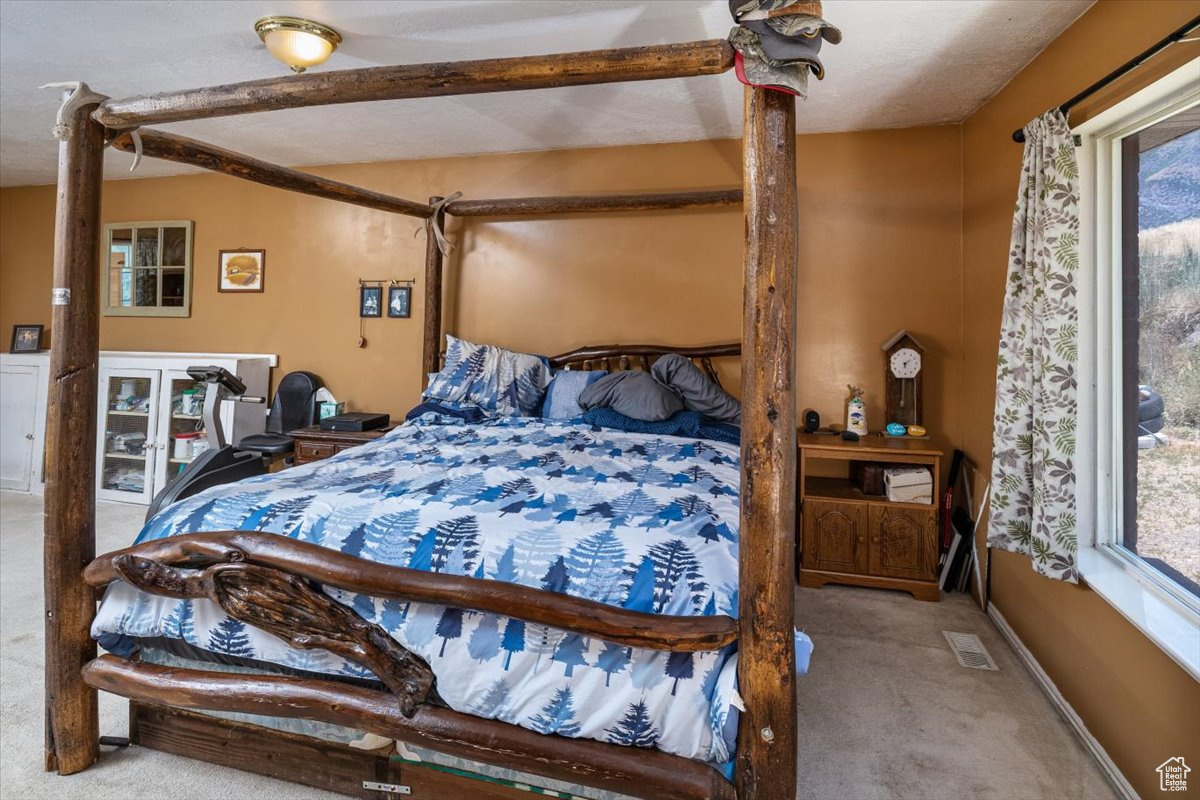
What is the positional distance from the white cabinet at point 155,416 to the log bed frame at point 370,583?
8.36 feet

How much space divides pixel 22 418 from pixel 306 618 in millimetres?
4770

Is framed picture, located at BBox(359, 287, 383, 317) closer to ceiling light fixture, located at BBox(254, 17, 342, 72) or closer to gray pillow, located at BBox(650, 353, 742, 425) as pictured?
ceiling light fixture, located at BBox(254, 17, 342, 72)

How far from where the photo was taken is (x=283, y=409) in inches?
163

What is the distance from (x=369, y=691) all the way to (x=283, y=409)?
3209mm

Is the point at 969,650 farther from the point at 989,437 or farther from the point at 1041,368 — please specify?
the point at 1041,368

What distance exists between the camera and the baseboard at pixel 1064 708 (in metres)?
1.62

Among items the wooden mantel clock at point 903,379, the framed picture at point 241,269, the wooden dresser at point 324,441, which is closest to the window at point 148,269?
the framed picture at point 241,269

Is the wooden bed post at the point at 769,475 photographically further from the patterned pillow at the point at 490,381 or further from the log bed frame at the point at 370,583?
the patterned pillow at the point at 490,381

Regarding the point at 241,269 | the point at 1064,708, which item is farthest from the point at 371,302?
the point at 1064,708

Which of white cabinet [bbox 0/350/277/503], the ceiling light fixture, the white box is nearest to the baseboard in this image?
the white box

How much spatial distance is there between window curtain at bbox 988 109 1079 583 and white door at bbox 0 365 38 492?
6163 millimetres

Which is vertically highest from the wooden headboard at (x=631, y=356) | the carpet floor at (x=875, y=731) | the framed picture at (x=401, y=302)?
the framed picture at (x=401, y=302)

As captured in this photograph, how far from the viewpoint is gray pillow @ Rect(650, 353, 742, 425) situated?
10.0ft

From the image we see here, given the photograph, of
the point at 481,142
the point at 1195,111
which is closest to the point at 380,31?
the point at 481,142
